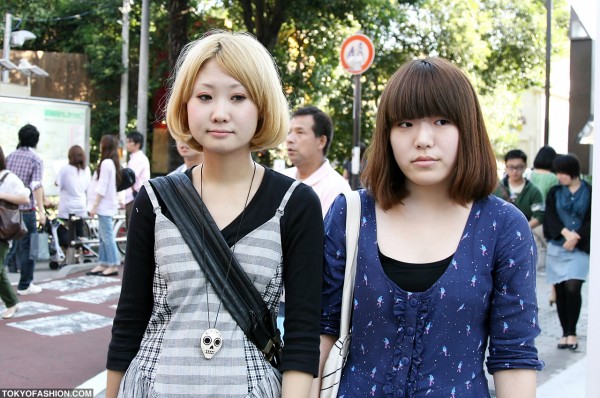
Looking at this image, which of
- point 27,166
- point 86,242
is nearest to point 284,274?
point 27,166

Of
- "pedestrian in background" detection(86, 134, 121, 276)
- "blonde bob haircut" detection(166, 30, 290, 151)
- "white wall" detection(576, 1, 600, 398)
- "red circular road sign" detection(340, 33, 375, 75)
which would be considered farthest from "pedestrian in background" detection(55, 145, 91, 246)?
"blonde bob haircut" detection(166, 30, 290, 151)

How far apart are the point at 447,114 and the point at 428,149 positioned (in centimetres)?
11

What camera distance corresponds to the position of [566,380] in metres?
5.95

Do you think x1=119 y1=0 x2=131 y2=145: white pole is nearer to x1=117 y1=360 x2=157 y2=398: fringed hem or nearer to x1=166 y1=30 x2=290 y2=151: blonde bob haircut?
x1=166 y1=30 x2=290 y2=151: blonde bob haircut

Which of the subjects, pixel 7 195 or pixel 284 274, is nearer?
pixel 284 274

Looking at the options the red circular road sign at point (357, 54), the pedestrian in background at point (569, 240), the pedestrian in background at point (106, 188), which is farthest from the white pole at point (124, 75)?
the pedestrian in background at point (569, 240)

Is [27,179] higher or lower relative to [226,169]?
lower

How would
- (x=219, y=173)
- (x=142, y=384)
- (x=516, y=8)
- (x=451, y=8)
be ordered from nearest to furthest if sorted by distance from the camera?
(x=142, y=384) → (x=219, y=173) → (x=451, y=8) → (x=516, y=8)

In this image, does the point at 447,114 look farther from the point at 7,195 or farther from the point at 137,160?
the point at 137,160

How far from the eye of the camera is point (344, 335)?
2047 millimetres

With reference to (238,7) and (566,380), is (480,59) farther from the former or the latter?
(566,380)

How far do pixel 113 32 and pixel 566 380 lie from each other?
2056cm

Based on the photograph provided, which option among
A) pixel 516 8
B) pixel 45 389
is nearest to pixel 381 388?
pixel 45 389

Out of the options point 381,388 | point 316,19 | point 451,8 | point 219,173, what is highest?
point 451,8
